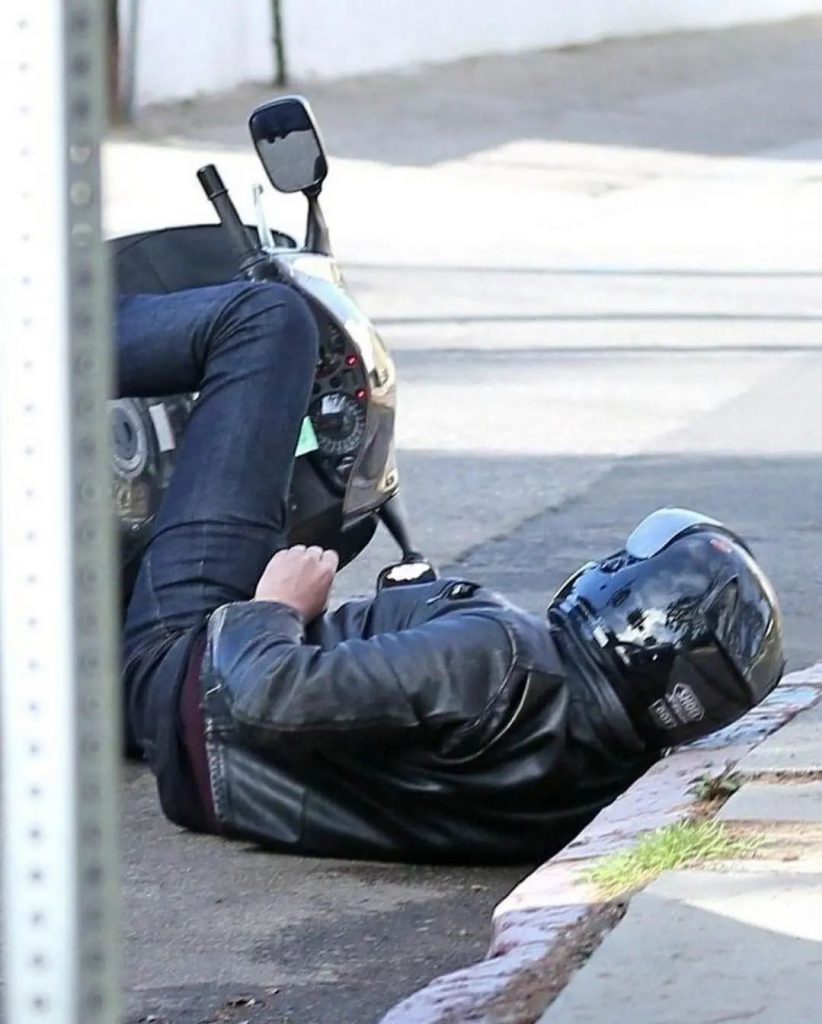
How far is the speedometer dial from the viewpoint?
4.94 meters

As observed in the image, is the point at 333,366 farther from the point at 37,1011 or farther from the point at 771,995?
the point at 37,1011

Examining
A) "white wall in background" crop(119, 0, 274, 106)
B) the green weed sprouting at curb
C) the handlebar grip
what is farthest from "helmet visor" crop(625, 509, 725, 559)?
"white wall in background" crop(119, 0, 274, 106)

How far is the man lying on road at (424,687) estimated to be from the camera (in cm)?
394

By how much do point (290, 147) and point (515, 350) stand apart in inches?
172

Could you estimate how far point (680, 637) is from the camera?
3.97m

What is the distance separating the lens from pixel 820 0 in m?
27.4

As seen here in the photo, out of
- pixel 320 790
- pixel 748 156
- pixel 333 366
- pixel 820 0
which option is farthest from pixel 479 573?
pixel 820 0

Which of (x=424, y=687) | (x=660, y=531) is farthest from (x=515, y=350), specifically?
(x=424, y=687)

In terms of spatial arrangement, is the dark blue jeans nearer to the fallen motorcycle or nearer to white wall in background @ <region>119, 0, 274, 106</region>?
the fallen motorcycle

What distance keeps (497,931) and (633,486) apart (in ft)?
12.9

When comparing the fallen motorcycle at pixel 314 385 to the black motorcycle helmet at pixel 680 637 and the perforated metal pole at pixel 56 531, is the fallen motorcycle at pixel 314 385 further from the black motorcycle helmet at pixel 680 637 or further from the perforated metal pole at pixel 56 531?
the perforated metal pole at pixel 56 531

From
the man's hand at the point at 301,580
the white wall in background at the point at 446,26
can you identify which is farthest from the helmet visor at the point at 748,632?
the white wall in background at the point at 446,26

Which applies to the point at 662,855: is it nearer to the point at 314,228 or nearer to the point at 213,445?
the point at 213,445

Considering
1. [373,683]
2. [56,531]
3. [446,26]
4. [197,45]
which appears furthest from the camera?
[446,26]
